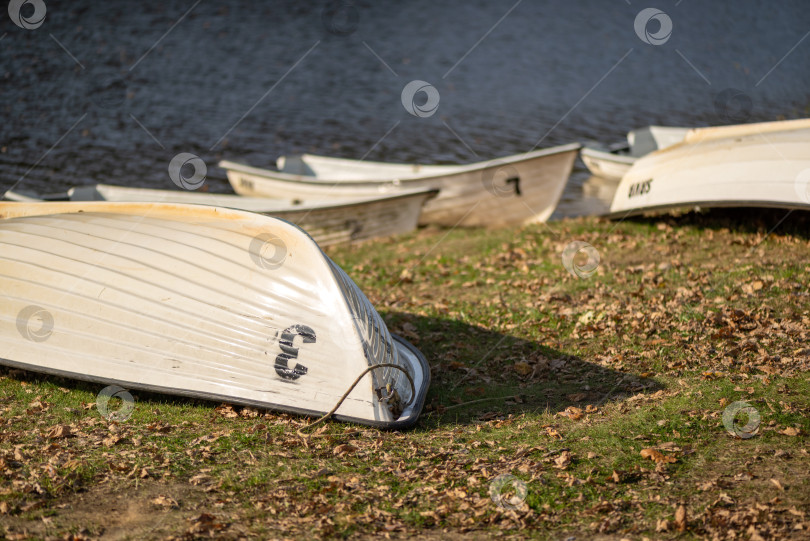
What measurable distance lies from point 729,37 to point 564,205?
19836 millimetres

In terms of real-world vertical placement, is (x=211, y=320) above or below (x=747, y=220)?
below

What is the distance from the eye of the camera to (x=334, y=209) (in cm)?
1403

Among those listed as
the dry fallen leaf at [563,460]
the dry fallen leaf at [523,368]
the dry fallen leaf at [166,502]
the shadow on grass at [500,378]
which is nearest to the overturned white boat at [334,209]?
the shadow on grass at [500,378]

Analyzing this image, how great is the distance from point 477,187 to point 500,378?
7.77 meters

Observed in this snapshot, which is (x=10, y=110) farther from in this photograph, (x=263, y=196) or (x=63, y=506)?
(x=63, y=506)

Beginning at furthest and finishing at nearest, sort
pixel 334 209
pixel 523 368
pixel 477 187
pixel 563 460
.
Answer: pixel 477 187
pixel 334 209
pixel 523 368
pixel 563 460

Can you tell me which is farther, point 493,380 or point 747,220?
point 747,220

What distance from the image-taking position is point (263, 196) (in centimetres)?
1669

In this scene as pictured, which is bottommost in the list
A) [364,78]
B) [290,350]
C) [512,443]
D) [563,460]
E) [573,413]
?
[563,460]

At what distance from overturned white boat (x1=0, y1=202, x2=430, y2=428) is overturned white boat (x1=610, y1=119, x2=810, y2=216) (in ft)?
21.2

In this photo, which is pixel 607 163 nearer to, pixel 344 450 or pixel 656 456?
pixel 656 456

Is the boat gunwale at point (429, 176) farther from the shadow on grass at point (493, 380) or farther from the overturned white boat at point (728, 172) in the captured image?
the shadow on grass at point (493, 380)

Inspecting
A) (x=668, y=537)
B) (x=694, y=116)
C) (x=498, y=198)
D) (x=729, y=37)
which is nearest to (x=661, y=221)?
(x=498, y=198)

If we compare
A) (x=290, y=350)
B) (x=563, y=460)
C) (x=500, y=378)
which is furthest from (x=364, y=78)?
(x=563, y=460)
